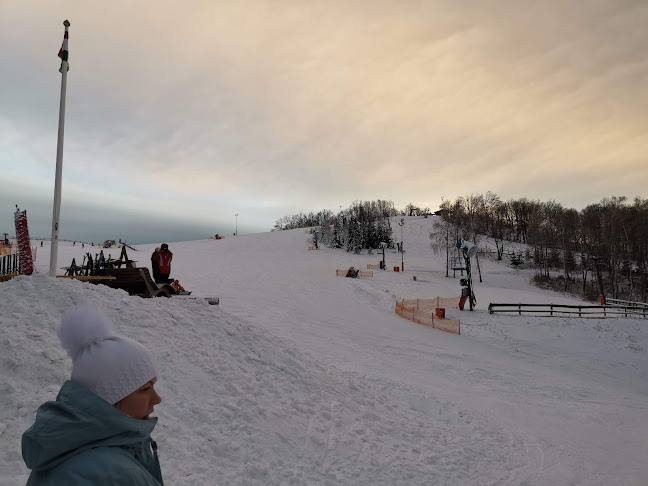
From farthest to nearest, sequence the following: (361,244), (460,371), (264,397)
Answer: (361,244) < (460,371) < (264,397)

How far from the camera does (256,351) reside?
853cm

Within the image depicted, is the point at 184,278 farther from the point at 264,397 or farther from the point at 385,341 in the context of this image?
the point at 264,397

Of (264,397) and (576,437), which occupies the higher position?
(264,397)

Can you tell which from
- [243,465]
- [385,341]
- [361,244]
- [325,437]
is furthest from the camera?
[361,244]

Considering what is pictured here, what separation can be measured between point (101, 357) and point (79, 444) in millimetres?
362

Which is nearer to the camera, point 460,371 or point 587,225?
point 460,371

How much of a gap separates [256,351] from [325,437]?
9.52ft

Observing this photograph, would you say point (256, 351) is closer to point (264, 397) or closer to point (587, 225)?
point (264, 397)

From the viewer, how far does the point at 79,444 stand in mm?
1467

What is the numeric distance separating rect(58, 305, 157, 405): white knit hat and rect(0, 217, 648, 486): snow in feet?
10.7

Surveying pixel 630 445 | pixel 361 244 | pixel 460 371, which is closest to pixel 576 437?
pixel 630 445

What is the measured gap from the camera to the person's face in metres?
1.73

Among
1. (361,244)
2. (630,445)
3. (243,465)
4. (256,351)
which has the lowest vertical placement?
(630,445)

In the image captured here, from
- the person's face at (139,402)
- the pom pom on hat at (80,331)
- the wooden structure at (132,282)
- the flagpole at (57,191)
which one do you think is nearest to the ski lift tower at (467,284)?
the wooden structure at (132,282)
